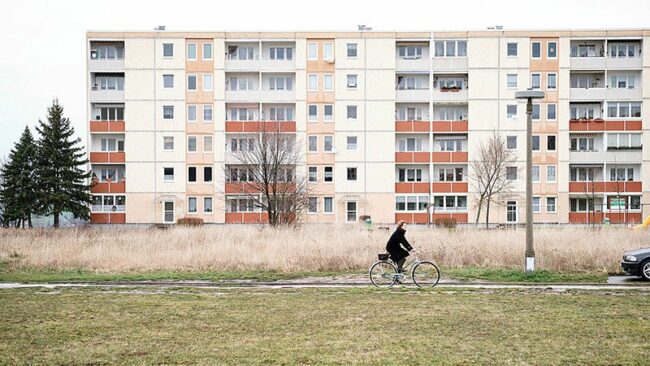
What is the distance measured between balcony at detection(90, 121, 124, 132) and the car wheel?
5416 centimetres

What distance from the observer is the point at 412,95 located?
67.6m

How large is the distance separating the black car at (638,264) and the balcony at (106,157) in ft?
176

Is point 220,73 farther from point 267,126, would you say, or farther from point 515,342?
point 515,342

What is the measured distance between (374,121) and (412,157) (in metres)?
4.90

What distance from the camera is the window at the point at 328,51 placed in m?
67.2

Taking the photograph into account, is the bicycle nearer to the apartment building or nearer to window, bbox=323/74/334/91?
the apartment building

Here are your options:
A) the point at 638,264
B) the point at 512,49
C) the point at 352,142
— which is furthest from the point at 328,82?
the point at 638,264

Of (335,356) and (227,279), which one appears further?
(227,279)

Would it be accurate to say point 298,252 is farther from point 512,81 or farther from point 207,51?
point 512,81

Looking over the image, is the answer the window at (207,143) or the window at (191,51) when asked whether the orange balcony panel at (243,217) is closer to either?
the window at (207,143)

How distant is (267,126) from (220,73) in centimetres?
789

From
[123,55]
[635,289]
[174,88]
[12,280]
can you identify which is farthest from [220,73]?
[635,289]

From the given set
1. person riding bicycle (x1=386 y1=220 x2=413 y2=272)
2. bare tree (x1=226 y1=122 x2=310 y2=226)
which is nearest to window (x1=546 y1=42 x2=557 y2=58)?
bare tree (x1=226 y1=122 x2=310 y2=226)

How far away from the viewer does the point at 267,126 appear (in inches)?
2491
